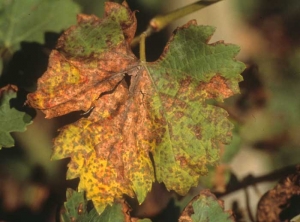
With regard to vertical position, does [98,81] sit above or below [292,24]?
above

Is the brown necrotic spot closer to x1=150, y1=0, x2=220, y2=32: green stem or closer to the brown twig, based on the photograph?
x1=150, y1=0, x2=220, y2=32: green stem

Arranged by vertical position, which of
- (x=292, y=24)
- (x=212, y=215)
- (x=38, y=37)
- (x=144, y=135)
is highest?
(x=38, y=37)

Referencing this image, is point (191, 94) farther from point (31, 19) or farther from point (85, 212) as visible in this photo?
point (31, 19)

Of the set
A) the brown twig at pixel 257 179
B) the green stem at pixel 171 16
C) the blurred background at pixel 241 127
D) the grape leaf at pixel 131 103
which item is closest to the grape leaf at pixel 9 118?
the grape leaf at pixel 131 103


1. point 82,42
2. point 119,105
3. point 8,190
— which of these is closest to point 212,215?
point 119,105

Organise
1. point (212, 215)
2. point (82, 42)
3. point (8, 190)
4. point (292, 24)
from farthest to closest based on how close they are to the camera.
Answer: point (292, 24) → point (8, 190) → point (212, 215) → point (82, 42)

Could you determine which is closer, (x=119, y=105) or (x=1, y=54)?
(x=119, y=105)

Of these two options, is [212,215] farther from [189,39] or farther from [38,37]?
[38,37]

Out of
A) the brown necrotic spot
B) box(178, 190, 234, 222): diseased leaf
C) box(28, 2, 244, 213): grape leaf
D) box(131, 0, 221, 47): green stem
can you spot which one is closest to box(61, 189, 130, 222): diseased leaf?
box(28, 2, 244, 213): grape leaf
